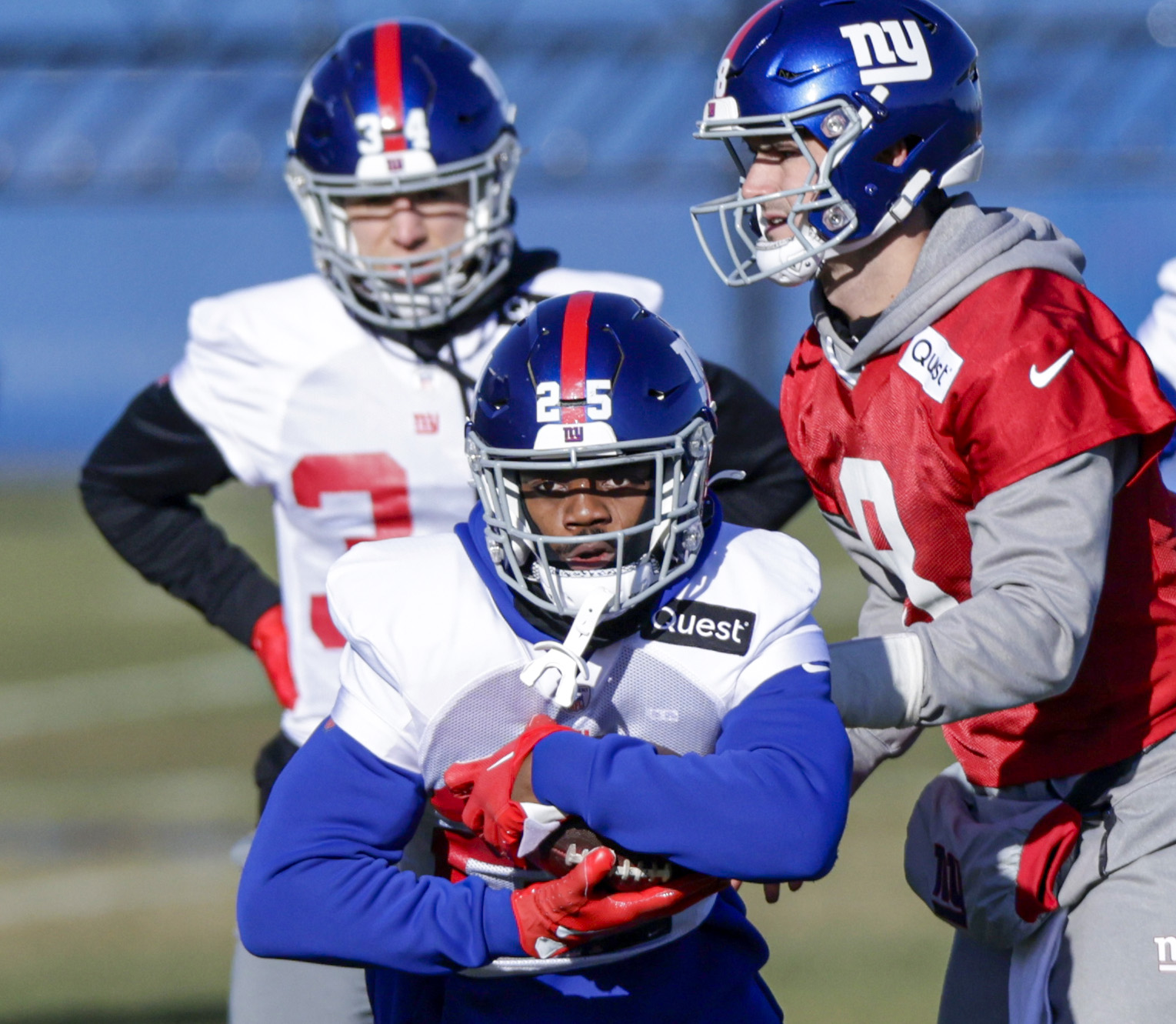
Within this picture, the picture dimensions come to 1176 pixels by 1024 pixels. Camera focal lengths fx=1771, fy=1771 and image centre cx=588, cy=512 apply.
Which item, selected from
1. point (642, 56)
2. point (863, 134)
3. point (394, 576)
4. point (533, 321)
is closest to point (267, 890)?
point (394, 576)

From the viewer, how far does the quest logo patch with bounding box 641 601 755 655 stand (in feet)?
7.32

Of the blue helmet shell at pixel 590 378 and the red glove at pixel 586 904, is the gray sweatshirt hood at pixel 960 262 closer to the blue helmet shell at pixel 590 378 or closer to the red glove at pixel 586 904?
the blue helmet shell at pixel 590 378

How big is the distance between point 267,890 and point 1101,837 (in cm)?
118

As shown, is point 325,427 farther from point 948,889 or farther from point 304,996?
point 948,889

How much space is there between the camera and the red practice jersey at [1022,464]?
2355 mm

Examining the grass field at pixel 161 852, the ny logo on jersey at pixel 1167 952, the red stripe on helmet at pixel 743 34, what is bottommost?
the grass field at pixel 161 852

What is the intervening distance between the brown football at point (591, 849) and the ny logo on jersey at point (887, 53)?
1.23m

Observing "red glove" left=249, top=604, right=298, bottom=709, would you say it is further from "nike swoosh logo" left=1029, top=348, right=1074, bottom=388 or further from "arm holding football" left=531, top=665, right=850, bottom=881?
"nike swoosh logo" left=1029, top=348, right=1074, bottom=388

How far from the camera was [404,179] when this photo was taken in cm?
344

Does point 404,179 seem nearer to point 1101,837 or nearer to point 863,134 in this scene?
point 863,134

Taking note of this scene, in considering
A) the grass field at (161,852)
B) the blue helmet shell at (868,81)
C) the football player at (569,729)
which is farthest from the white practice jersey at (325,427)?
the grass field at (161,852)

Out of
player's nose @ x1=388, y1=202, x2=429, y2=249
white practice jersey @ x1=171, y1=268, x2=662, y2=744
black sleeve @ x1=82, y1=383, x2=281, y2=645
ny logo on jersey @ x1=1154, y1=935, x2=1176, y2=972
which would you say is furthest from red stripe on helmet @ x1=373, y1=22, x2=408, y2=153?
ny logo on jersey @ x1=1154, y1=935, x2=1176, y2=972

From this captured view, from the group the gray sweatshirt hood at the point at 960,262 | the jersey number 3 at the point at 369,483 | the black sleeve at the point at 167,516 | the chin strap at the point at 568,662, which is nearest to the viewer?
the chin strap at the point at 568,662

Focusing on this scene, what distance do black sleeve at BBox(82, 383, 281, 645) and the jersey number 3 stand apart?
32cm
